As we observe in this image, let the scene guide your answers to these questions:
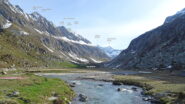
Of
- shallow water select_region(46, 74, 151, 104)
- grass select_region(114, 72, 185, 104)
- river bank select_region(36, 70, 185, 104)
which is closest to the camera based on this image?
grass select_region(114, 72, 185, 104)

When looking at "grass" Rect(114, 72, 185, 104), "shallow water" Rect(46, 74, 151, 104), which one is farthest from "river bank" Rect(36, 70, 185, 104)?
"shallow water" Rect(46, 74, 151, 104)

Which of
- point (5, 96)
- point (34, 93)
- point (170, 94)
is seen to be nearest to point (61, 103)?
point (34, 93)

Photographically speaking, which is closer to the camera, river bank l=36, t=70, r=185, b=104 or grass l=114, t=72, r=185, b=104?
grass l=114, t=72, r=185, b=104

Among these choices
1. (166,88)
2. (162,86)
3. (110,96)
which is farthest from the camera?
(162,86)

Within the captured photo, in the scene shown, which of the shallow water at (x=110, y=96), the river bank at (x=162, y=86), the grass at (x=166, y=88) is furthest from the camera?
the shallow water at (x=110, y=96)

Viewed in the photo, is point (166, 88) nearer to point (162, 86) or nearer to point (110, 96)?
point (162, 86)

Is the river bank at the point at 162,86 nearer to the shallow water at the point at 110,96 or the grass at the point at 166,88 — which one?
the grass at the point at 166,88

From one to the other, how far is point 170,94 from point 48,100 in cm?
2607

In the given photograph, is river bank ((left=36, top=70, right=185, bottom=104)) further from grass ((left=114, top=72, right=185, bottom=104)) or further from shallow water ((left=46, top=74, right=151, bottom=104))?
shallow water ((left=46, top=74, right=151, bottom=104))

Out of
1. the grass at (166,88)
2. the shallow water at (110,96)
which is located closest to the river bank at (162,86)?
the grass at (166,88)

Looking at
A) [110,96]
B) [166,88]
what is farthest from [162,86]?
[110,96]

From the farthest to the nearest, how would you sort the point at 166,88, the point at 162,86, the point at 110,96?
the point at 162,86 → the point at 166,88 → the point at 110,96

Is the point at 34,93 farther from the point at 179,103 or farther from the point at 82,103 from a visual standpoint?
the point at 179,103

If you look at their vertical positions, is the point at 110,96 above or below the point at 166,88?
below
